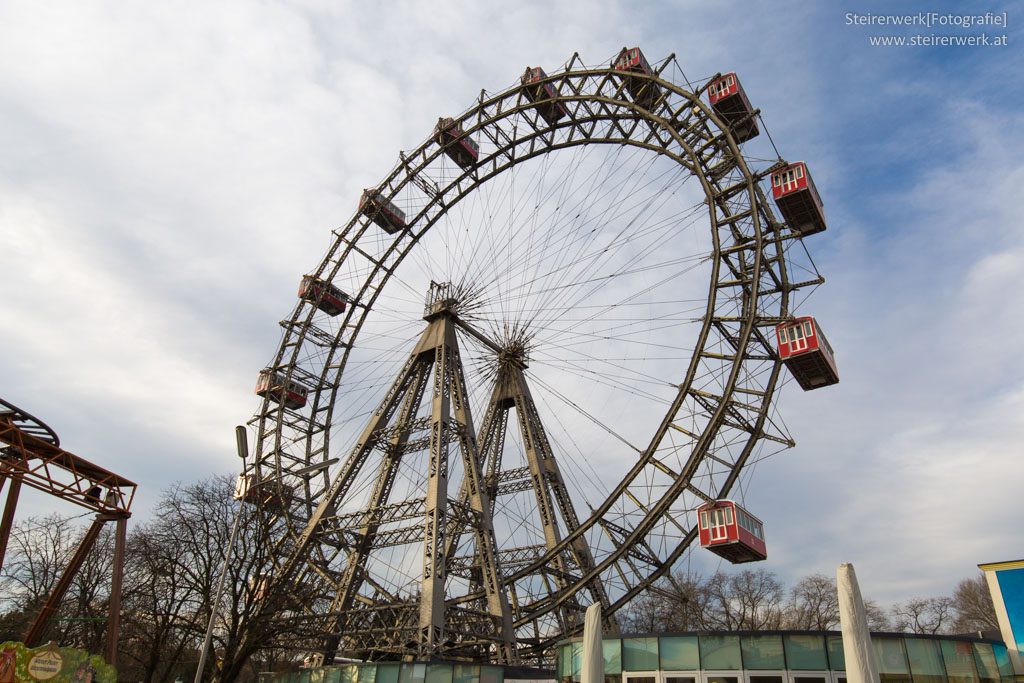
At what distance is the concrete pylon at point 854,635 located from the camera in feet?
37.5

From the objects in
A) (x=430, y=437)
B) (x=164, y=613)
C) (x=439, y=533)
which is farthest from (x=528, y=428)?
(x=164, y=613)

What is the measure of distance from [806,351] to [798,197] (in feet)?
19.4

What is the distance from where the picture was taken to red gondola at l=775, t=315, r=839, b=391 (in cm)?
2314

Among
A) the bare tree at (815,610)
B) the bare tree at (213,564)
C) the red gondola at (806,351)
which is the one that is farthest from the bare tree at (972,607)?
the bare tree at (213,564)

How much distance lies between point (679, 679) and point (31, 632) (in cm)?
1695

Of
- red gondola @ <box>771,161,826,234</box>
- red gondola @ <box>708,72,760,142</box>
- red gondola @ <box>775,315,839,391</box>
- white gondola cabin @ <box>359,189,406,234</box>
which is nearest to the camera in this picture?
red gondola @ <box>775,315,839,391</box>

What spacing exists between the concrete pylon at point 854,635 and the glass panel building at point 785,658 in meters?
3.14

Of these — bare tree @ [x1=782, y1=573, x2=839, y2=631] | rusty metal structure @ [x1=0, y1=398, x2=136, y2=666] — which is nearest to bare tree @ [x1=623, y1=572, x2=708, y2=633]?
bare tree @ [x1=782, y1=573, x2=839, y2=631]

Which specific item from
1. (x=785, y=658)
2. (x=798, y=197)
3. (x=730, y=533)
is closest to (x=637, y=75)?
(x=798, y=197)

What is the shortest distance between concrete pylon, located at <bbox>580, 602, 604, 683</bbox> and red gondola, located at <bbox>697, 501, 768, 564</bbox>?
335 inches

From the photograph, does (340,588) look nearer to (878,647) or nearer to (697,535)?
(697,535)

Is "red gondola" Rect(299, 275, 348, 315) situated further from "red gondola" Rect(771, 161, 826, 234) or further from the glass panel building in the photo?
the glass panel building

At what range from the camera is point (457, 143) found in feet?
112

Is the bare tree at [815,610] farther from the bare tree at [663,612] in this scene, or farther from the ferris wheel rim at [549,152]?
the ferris wheel rim at [549,152]
